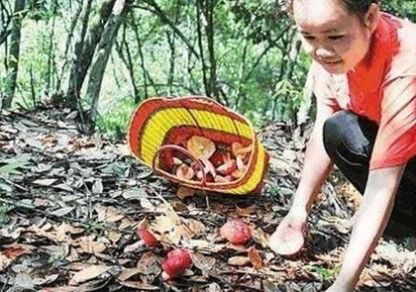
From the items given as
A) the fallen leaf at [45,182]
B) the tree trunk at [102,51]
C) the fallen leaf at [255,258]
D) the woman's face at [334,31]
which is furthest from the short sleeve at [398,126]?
the tree trunk at [102,51]

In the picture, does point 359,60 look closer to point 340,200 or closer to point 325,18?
point 325,18

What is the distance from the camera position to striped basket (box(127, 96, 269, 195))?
270cm

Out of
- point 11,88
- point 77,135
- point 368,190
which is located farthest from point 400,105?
point 11,88

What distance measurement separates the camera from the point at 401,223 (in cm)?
240

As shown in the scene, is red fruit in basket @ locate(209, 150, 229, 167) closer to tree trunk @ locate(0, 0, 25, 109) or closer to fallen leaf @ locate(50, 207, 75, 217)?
fallen leaf @ locate(50, 207, 75, 217)

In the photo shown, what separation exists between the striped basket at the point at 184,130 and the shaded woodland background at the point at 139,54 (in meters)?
0.46

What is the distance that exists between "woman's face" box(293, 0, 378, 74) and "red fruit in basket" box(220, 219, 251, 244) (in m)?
0.80

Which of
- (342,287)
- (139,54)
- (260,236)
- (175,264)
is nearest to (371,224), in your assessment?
(342,287)

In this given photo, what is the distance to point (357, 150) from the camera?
7.34 feet

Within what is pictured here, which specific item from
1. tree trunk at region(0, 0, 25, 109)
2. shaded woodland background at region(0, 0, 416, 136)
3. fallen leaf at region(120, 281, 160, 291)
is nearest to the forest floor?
fallen leaf at region(120, 281, 160, 291)

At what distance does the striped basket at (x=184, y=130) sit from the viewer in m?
2.70

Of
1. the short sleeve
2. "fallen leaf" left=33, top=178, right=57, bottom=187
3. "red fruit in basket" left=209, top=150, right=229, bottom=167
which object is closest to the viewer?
the short sleeve

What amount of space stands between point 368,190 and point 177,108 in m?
1.24

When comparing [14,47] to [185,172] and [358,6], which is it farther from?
[358,6]
